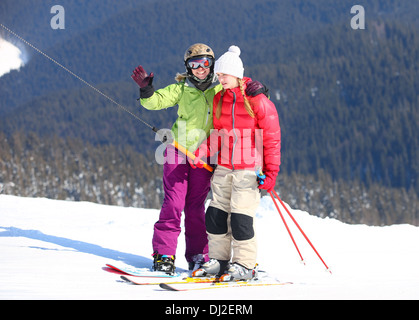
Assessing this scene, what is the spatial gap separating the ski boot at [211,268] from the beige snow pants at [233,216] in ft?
0.14

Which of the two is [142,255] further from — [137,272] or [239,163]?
[239,163]

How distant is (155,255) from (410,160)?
521 feet

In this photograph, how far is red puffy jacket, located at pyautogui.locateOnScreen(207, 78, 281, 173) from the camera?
4.49m

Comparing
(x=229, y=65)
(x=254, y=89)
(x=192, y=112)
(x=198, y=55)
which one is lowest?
(x=192, y=112)

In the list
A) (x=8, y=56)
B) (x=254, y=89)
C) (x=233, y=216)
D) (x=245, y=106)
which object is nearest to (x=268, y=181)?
(x=233, y=216)

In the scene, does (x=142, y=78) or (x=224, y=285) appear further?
(x=142, y=78)

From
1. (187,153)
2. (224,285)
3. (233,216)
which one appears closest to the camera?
(224,285)

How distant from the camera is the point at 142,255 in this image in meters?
5.87

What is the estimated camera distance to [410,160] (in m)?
156

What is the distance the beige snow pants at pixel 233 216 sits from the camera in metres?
4.52

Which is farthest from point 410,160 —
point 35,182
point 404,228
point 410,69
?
point 404,228

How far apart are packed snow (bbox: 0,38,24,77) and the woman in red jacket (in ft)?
5.85

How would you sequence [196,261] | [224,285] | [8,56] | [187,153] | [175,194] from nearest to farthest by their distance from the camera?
[224,285], [187,153], [175,194], [196,261], [8,56]

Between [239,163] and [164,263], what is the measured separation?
97 centimetres
